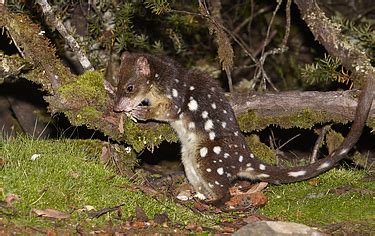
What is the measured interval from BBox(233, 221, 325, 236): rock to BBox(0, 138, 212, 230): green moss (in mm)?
798

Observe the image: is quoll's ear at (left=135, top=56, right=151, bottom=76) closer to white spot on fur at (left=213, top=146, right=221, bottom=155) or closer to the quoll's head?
the quoll's head

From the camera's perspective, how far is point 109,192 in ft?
19.5

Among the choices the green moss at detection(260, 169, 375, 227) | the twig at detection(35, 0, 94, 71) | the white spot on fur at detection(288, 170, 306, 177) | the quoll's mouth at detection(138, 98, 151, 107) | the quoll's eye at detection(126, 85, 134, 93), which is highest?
the twig at detection(35, 0, 94, 71)

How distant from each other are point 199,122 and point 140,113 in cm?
59

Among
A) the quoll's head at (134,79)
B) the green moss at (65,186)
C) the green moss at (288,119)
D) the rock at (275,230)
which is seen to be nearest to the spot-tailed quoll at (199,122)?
the quoll's head at (134,79)

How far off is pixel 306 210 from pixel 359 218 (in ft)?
1.58

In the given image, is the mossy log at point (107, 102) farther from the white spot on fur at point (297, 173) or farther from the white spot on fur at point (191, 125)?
the white spot on fur at point (297, 173)

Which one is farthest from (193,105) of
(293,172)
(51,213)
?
(51,213)

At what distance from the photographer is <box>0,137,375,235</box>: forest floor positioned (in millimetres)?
5405

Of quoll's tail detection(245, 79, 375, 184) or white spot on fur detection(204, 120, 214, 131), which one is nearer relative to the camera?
quoll's tail detection(245, 79, 375, 184)

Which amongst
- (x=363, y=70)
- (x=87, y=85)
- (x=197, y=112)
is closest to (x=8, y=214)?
(x=87, y=85)

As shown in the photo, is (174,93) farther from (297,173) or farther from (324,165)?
(324,165)

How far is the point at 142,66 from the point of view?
6.90 meters

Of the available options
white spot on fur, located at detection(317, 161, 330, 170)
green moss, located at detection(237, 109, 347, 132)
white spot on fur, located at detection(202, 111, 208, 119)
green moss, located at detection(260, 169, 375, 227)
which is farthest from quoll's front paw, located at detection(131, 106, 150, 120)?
white spot on fur, located at detection(317, 161, 330, 170)
